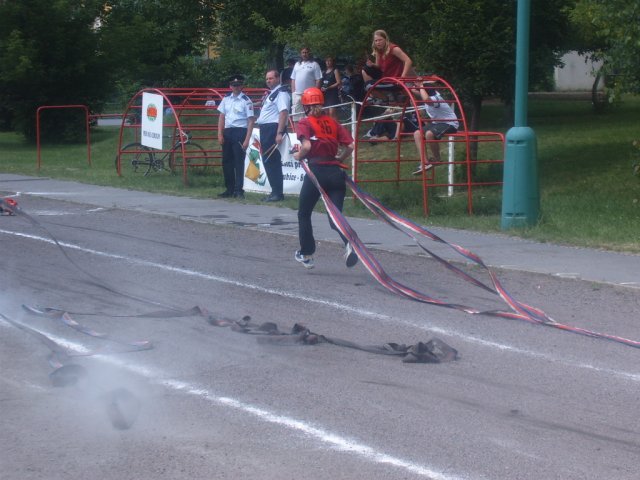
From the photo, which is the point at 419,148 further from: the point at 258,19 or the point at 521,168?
the point at 258,19

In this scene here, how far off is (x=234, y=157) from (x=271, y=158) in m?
1.07

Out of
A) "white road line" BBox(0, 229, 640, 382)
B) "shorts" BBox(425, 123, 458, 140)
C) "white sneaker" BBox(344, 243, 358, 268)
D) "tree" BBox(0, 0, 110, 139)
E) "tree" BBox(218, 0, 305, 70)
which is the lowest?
"white road line" BBox(0, 229, 640, 382)

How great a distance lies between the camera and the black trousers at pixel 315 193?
10516mm

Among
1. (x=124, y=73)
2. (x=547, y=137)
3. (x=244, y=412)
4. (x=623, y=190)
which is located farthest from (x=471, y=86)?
(x=124, y=73)

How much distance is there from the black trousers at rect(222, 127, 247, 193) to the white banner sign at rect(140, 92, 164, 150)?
3.71 meters

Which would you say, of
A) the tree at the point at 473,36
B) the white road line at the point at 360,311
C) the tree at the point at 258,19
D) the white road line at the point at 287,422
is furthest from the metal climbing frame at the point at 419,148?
the tree at the point at 258,19

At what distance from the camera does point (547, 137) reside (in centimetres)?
2303

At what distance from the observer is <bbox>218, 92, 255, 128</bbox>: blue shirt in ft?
55.9

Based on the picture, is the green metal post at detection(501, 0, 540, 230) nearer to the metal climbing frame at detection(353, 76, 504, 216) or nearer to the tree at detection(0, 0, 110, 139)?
the metal climbing frame at detection(353, 76, 504, 216)

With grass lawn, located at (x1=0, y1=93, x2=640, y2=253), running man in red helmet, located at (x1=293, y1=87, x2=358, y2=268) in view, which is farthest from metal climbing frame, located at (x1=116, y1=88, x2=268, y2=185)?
running man in red helmet, located at (x1=293, y1=87, x2=358, y2=268)

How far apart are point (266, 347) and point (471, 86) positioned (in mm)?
11931

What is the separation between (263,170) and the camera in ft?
59.4

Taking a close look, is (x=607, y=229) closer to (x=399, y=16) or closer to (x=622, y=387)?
(x=622, y=387)

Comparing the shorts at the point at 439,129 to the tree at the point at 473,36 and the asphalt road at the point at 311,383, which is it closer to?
the tree at the point at 473,36
